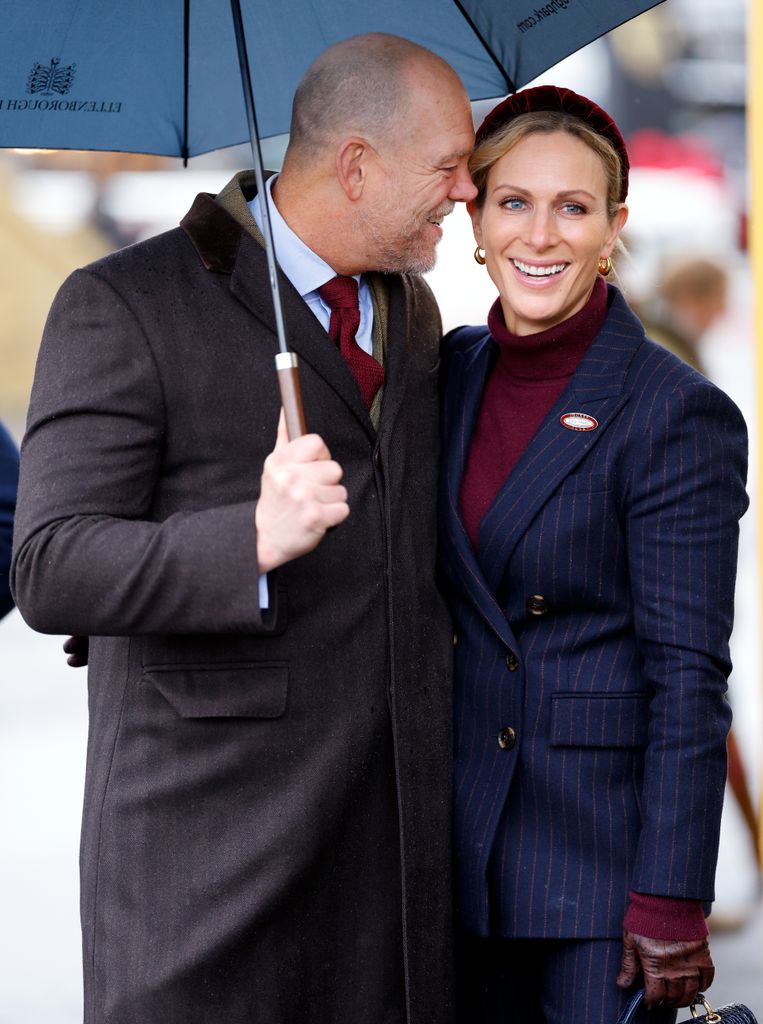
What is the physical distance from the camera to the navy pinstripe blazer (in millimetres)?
2449

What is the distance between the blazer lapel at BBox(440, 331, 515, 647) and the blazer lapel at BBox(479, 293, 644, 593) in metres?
0.03

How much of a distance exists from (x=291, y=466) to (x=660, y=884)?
37.5 inches

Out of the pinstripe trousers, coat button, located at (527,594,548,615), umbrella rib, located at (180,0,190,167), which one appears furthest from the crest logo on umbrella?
the pinstripe trousers

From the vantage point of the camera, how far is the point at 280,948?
2451 mm

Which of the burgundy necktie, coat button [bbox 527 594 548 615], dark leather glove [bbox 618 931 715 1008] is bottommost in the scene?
dark leather glove [bbox 618 931 715 1008]

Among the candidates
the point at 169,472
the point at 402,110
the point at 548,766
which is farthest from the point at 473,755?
the point at 402,110

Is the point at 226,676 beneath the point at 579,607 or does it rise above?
beneath

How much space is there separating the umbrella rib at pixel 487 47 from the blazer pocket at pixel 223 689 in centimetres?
119

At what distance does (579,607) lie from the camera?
100 inches

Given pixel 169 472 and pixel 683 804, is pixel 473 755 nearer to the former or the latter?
Result: pixel 683 804

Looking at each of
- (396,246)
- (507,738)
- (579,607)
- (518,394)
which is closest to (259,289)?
(396,246)

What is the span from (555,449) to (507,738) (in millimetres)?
494

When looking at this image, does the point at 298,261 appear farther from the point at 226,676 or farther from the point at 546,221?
the point at 226,676

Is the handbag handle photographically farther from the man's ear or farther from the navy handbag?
the man's ear
